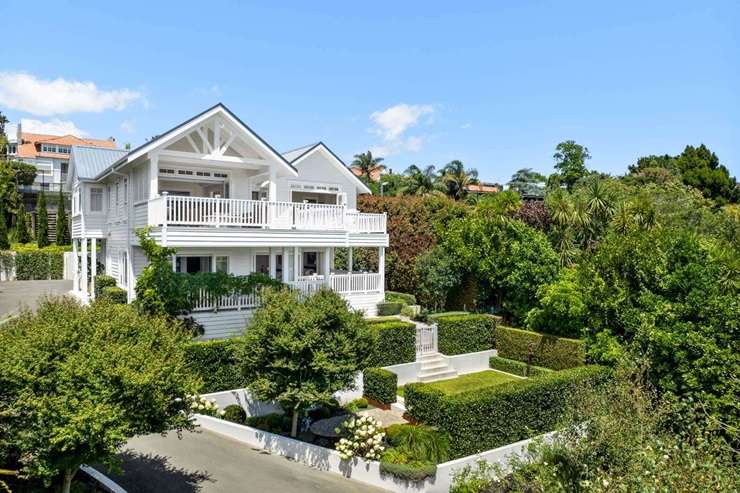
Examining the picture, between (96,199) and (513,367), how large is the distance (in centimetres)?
2364

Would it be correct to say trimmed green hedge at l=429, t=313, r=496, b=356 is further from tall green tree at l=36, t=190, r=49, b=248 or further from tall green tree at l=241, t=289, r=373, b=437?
tall green tree at l=36, t=190, r=49, b=248

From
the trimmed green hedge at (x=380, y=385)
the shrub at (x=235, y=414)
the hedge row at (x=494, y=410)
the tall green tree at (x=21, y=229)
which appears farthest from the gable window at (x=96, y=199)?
the tall green tree at (x=21, y=229)

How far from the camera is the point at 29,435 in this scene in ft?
24.1

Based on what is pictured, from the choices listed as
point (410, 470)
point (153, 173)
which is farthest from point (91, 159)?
point (410, 470)

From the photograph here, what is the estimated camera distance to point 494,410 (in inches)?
579

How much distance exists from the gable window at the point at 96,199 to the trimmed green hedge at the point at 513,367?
22.5 m

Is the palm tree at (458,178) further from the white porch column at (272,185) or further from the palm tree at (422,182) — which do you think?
the white porch column at (272,185)

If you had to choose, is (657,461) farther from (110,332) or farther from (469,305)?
(469,305)

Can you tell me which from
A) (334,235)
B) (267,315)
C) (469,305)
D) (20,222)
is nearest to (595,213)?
(469,305)

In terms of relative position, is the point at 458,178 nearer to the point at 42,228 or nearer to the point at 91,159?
the point at 91,159

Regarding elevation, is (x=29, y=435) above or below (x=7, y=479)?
above

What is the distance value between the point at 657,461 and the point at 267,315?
969 cm

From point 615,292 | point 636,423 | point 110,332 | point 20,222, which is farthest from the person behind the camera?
point 20,222

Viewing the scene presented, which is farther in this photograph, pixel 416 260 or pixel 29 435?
pixel 416 260
